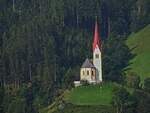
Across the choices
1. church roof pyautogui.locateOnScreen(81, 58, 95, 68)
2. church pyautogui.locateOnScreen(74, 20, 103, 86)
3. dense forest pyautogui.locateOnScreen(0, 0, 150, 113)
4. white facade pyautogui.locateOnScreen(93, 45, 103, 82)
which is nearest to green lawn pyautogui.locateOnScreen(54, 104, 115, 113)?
dense forest pyautogui.locateOnScreen(0, 0, 150, 113)

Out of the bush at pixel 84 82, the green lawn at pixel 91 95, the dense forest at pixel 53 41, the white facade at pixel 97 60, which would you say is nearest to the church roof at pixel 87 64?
the white facade at pixel 97 60

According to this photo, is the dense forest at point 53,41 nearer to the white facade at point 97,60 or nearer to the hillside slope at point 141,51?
the hillside slope at point 141,51

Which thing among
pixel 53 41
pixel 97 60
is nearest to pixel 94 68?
pixel 97 60

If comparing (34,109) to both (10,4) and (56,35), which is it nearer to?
(56,35)

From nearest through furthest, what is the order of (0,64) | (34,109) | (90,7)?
1. (34,109)
2. (0,64)
3. (90,7)

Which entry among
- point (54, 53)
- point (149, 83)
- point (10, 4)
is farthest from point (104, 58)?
point (10, 4)
